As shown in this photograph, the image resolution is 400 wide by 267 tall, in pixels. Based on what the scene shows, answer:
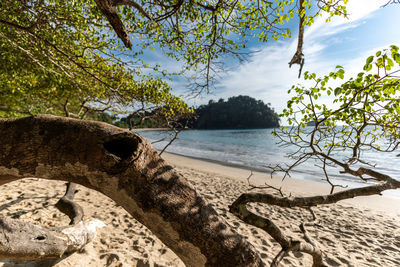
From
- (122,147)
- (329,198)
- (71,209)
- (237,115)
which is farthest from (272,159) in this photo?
(237,115)

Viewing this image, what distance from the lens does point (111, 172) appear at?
1.14 meters

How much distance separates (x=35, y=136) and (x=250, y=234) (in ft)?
17.8

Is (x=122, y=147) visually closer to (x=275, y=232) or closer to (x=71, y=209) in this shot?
(x=275, y=232)

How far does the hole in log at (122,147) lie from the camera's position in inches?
46.6

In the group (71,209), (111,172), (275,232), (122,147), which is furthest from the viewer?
(71,209)

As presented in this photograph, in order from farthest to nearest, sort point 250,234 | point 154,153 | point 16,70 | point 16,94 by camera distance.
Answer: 1. point 16,94
2. point 16,70
3. point 250,234
4. point 154,153

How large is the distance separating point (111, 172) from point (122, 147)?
19 cm

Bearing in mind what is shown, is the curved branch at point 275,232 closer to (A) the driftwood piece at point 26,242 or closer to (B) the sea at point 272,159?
(B) the sea at point 272,159

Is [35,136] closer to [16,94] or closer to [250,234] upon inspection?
[250,234]

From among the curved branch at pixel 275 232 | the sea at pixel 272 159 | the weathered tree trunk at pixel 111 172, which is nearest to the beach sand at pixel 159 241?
the sea at pixel 272 159

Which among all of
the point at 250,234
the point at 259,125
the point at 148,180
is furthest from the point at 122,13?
the point at 259,125

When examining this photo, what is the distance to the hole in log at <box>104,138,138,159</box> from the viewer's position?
118cm

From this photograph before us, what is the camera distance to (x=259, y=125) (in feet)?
381

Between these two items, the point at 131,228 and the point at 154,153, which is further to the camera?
the point at 131,228
